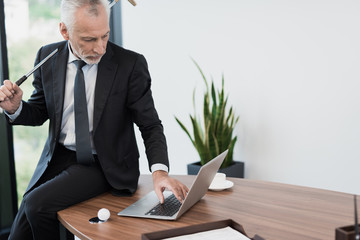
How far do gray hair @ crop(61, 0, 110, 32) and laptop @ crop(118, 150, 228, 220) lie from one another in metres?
0.69

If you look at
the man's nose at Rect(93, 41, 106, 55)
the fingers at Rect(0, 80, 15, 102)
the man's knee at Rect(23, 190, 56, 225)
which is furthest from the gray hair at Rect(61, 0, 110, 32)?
the man's knee at Rect(23, 190, 56, 225)

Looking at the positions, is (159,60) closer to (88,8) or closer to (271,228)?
(88,8)

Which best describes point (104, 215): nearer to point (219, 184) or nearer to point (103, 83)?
point (219, 184)

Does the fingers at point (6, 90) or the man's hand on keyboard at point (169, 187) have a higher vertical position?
the fingers at point (6, 90)

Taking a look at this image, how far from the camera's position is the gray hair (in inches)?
58.2

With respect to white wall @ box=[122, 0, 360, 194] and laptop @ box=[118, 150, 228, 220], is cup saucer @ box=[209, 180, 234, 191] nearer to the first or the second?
laptop @ box=[118, 150, 228, 220]

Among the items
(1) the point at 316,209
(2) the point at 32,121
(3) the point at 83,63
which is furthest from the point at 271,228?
(2) the point at 32,121

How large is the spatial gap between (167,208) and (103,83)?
0.58 m

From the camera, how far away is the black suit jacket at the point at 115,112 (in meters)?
1.58

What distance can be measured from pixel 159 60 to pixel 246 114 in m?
0.97

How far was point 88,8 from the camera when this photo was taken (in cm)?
148

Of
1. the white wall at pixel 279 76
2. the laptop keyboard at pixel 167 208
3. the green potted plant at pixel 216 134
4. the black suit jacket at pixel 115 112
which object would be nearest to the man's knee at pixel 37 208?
the black suit jacket at pixel 115 112

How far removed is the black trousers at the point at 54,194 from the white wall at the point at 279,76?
1.56 meters

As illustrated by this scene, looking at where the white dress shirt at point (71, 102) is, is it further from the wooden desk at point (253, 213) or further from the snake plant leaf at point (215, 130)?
the snake plant leaf at point (215, 130)
